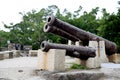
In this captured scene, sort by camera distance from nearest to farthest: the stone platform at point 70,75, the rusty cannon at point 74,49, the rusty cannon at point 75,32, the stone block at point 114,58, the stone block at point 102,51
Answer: the stone platform at point 70,75 < the rusty cannon at point 74,49 < the rusty cannon at point 75,32 < the stone block at point 102,51 < the stone block at point 114,58

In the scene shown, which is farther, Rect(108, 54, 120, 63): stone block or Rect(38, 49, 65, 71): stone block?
Rect(108, 54, 120, 63): stone block

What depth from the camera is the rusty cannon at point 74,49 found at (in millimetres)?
9578

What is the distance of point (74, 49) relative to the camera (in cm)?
1017

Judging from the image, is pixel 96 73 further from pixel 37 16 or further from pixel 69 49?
pixel 37 16

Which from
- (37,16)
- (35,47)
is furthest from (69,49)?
(37,16)

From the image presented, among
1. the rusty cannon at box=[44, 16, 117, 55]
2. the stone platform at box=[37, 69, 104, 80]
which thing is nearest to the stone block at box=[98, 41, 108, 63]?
the rusty cannon at box=[44, 16, 117, 55]

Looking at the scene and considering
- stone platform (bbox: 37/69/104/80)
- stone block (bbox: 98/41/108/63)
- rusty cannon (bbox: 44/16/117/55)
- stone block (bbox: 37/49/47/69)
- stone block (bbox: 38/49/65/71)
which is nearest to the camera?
stone platform (bbox: 37/69/104/80)

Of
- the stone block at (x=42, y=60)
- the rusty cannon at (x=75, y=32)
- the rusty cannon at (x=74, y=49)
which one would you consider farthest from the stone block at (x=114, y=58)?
the stone block at (x=42, y=60)

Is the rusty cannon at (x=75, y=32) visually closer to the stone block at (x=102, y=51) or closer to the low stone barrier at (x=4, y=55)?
the stone block at (x=102, y=51)

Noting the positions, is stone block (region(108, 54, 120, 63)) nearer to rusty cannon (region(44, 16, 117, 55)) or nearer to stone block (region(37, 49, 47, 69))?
rusty cannon (region(44, 16, 117, 55))

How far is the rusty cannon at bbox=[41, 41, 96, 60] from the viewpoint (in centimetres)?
958

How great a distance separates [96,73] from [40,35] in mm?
25929

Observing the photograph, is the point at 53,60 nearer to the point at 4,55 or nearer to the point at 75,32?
the point at 75,32

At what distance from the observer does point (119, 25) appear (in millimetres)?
23172
